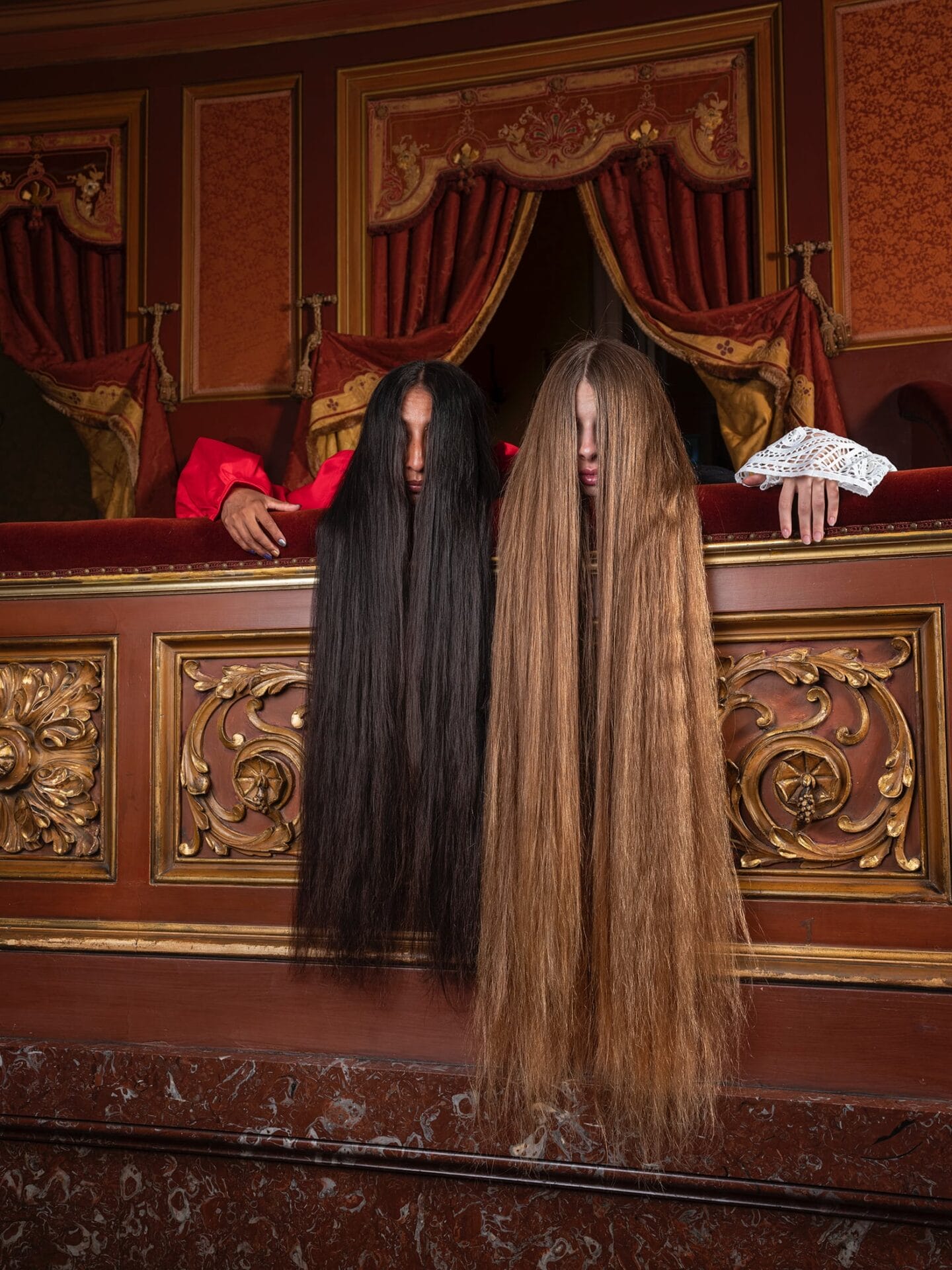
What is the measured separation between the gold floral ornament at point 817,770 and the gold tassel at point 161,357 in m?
3.08

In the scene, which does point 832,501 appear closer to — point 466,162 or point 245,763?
point 245,763

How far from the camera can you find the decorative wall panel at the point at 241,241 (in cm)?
405

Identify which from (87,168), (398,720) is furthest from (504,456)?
(87,168)

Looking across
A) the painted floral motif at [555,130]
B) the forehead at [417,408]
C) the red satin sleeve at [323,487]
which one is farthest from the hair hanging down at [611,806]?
the painted floral motif at [555,130]

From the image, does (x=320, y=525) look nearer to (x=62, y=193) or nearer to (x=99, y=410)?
(x=99, y=410)

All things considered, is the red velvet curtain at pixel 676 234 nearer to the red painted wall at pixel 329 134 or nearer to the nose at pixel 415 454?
the red painted wall at pixel 329 134

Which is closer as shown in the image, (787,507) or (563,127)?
(787,507)

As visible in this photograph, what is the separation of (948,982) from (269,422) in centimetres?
322

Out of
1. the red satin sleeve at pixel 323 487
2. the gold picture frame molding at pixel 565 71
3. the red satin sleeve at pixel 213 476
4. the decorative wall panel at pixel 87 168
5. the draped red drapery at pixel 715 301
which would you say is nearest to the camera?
the red satin sleeve at pixel 213 476

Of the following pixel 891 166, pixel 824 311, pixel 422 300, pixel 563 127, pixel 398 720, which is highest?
pixel 563 127

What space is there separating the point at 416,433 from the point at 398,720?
449 millimetres

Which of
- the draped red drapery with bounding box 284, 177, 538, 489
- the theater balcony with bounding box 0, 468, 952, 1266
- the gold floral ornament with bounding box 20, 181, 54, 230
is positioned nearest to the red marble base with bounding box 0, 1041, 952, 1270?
the theater balcony with bounding box 0, 468, 952, 1266

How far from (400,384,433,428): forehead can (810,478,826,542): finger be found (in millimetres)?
585

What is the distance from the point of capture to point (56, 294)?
163 inches
